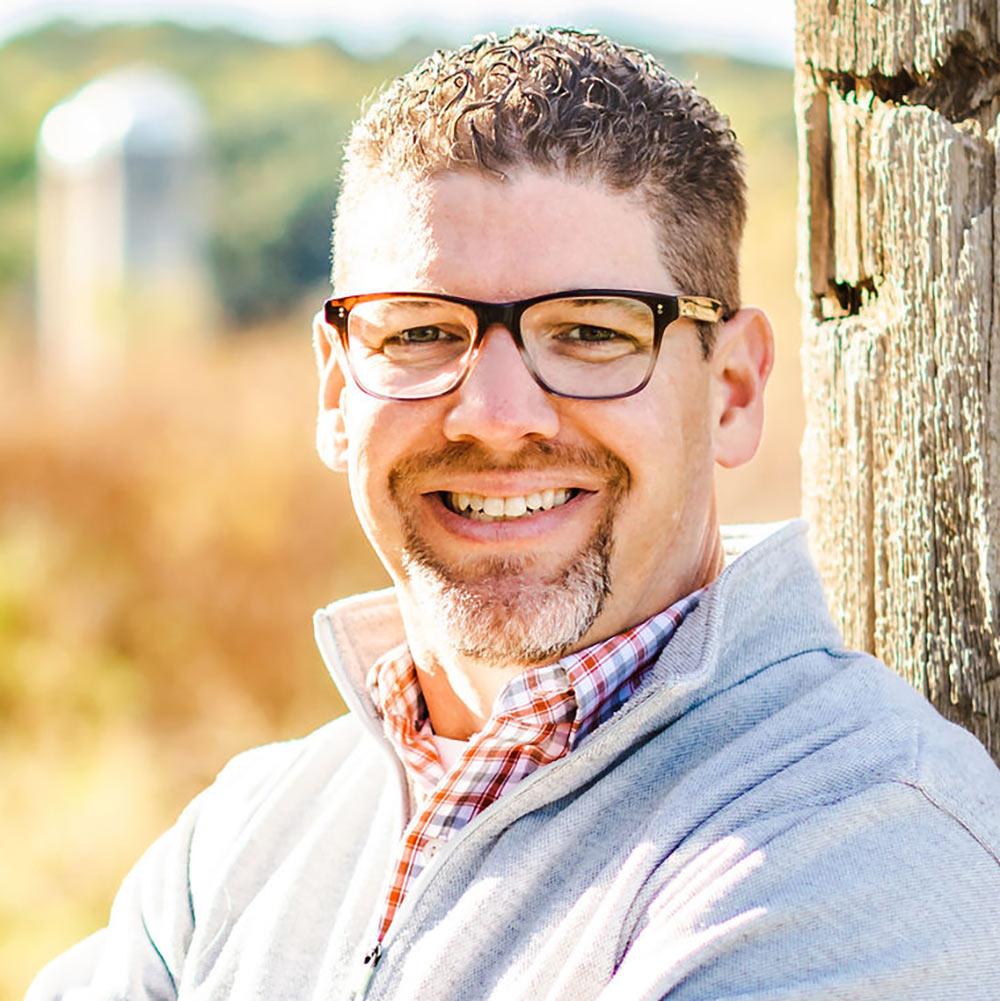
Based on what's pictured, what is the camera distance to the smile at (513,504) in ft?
6.41

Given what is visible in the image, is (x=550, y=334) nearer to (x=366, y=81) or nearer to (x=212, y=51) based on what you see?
(x=366, y=81)

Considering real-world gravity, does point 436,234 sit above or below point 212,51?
below

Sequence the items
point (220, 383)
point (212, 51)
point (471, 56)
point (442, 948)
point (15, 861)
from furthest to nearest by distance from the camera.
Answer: point (212, 51) < point (220, 383) < point (15, 861) < point (471, 56) < point (442, 948)

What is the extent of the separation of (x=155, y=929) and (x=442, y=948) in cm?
63

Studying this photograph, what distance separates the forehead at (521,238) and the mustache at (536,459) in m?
0.20

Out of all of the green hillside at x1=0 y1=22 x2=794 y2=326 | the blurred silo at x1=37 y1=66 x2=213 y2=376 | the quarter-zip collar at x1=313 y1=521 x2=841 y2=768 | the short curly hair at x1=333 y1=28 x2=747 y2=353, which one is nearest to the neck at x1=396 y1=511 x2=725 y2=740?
the quarter-zip collar at x1=313 y1=521 x2=841 y2=768

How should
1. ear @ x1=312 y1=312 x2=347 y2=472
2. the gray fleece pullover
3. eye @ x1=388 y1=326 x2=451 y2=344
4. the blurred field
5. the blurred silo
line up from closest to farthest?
the gray fleece pullover → eye @ x1=388 y1=326 x2=451 y2=344 → ear @ x1=312 y1=312 x2=347 y2=472 → the blurred field → the blurred silo

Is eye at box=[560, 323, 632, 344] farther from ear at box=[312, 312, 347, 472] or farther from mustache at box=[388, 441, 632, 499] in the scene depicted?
ear at box=[312, 312, 347, 472]

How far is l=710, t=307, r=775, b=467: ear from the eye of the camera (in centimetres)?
210

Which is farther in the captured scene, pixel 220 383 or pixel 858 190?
pixel 220 383

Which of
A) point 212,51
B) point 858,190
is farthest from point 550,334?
point 212,51

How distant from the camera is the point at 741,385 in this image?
2.13 meters

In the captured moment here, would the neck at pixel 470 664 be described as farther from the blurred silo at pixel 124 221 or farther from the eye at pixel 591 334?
the blurred silo at pixel 124 221

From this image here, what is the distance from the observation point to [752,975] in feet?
4.72
